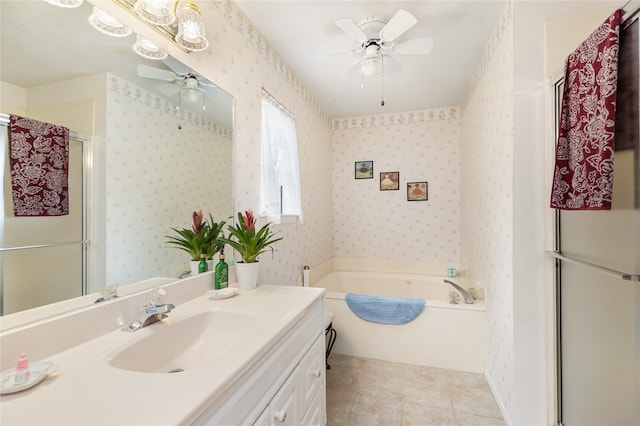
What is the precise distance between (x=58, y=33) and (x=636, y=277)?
212 centimetres

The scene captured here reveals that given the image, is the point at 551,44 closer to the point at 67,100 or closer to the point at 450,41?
the point at 450,41

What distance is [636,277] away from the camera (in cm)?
104

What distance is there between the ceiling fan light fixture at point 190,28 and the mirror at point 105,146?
0.10 m

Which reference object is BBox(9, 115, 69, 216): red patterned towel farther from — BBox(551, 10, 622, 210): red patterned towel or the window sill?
BBox(551, 10, 622, 210): red patterned towel

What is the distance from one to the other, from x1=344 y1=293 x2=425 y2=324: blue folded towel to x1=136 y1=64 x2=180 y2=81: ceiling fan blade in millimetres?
2170

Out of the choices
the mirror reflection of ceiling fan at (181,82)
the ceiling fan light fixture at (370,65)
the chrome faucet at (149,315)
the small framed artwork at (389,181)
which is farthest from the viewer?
the small framed artwork at (389,181)

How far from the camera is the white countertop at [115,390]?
0.54m

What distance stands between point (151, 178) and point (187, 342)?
2.20 ft

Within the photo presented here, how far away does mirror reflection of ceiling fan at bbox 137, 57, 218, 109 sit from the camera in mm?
1206

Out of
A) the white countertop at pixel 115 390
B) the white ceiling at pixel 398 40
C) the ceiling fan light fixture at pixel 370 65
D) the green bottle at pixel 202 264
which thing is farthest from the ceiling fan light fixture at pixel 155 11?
the ceiling fan light fixture at pixel 370 65

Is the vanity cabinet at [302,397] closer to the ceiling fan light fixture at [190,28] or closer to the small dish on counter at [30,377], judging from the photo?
the small dish on counter at [30,377]

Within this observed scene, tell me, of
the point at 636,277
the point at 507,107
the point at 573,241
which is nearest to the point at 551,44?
the point at 507,107

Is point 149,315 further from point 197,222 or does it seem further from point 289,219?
point 289,219

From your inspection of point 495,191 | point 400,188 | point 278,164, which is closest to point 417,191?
point 400,188
